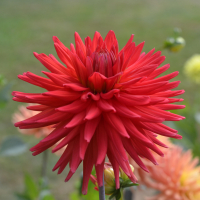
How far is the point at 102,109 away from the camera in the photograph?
14.4 inches

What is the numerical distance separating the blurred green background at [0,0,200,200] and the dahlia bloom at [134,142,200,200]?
1108 millimetres

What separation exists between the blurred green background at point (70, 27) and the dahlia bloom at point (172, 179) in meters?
1.11

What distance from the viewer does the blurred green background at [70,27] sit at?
2.35 meters

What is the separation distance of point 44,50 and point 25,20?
3.28 ft

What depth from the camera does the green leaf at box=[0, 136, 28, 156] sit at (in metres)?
0.83

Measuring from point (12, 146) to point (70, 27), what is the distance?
2.98m

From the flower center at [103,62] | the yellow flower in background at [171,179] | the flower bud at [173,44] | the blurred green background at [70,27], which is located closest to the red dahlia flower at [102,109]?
the flower center at [103,62]

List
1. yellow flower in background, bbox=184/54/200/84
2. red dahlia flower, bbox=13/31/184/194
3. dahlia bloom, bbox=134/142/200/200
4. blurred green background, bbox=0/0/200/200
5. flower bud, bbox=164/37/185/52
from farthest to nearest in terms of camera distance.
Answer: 1. blurred green background, bbox=0/0/200/200
2. yellow flower in background, bbox=184/54/200/84
3. flower bud, bbox=164/37/185/52
4. dahlia bloom, bbox=134/142/200/200
5. red dahlia flower, bbox=13/31/184/194

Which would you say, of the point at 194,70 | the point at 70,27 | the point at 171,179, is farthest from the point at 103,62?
the point at 70,27

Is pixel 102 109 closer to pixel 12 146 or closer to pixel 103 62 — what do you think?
pixel 103 62

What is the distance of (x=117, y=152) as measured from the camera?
36 centimetres

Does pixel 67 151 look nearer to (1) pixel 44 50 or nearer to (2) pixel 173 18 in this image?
(1) pixel 44 50

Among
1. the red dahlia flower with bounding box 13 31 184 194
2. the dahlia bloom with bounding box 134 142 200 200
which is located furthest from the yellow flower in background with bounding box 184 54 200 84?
the red dahlia flower with bounding box 13 31 184 194

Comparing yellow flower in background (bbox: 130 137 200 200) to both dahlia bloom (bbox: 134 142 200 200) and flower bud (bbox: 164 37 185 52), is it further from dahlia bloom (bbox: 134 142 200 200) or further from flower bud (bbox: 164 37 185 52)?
flower bud (bbox: 164 37 185 52)
